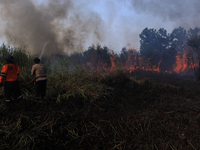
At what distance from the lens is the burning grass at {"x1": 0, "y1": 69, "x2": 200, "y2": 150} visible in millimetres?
2504

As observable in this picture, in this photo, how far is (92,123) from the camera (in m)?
3.15

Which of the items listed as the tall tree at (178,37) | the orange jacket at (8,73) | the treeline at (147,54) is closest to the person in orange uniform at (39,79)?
the orange jacket at (8,73)

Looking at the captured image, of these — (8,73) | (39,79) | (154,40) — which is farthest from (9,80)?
(154,40)

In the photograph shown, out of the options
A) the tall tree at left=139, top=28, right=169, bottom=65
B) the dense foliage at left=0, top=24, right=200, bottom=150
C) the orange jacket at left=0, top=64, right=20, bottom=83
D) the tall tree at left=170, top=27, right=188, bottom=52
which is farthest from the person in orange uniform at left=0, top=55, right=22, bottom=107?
the tall tree at left=170, top=27, right=188, bottom=52

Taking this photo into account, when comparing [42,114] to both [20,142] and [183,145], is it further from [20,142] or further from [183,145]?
[183,145]

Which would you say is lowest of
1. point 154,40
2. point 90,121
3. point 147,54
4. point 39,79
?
point 90,121

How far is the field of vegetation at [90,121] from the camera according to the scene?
8.21ft

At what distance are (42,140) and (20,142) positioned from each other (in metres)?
0.40

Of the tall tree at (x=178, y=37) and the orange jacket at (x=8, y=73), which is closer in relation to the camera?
the orange jacket at (x=8, y=73)

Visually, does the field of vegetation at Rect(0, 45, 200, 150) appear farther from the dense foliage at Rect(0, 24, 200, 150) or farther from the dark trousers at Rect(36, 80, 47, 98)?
the dark trousers at Rect(36, 80, 47, 98)

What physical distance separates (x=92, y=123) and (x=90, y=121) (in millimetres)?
164

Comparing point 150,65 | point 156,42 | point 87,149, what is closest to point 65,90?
point 87,149

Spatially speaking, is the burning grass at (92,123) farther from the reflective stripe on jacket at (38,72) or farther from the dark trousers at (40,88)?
the reflective stripe on jacket at (38,72)

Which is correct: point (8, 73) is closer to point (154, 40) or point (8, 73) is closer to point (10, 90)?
point (10, 90)
